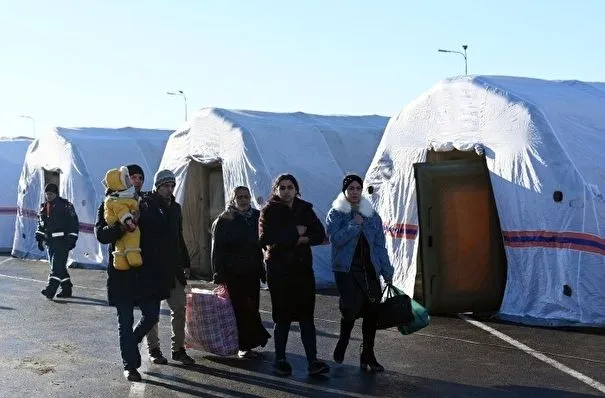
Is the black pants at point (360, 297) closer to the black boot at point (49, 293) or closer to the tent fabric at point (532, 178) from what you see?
the tent fabric at point (532, 178)

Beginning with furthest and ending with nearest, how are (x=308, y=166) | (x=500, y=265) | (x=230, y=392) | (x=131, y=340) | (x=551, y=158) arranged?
(x=308, y=166) < (x=500, y=265) < (x=551, y=158) < (x=131, y=340) < (x=230, y=392)

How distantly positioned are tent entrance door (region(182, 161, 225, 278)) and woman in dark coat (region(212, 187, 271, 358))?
318 inches

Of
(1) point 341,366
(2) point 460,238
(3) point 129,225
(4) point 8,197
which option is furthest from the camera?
(4) point 8,197

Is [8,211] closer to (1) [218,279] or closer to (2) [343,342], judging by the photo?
(1) [218,279]

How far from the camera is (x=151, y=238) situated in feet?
28.0

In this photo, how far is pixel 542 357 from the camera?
29.7ft

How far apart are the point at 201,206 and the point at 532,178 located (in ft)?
25.6

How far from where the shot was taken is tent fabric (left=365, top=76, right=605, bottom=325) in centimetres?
1081

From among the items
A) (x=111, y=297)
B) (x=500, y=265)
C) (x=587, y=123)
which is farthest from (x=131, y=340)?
(x=587, y=123)

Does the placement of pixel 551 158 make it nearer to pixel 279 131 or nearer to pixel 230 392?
pixel 230 392

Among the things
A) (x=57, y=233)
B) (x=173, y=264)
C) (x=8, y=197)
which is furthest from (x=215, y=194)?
(x=8, y=197)

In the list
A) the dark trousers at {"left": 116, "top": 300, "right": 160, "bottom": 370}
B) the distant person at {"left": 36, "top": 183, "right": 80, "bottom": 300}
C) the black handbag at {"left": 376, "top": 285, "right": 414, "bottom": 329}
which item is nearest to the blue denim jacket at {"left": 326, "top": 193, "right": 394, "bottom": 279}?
the black handbag at {"left": 376, "top": 285, "right": 414, "bottom": 329}

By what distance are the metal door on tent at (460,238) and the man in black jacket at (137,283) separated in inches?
173

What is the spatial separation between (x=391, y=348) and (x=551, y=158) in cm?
309
